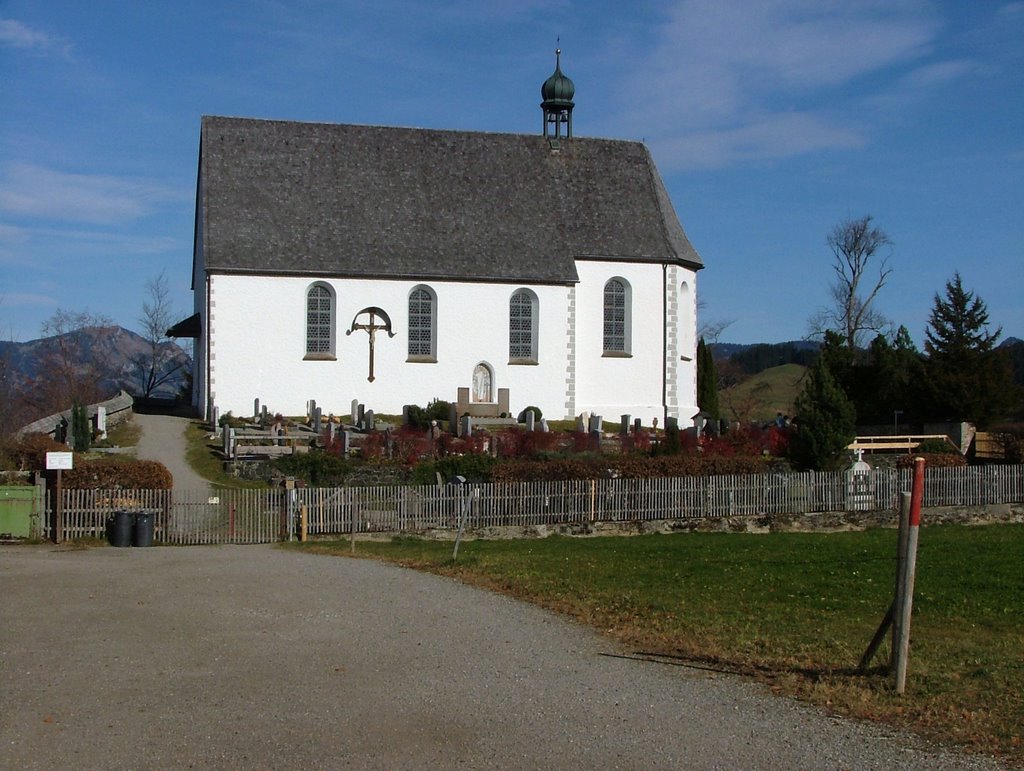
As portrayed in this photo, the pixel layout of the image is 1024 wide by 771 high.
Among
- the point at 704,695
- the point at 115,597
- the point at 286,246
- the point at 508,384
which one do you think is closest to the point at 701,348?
the point at 508,384

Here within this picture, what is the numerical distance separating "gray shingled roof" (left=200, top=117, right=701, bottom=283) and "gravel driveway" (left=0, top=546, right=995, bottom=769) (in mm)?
28798

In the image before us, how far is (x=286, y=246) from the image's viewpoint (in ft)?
139

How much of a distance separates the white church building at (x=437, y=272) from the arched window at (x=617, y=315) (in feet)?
0.18

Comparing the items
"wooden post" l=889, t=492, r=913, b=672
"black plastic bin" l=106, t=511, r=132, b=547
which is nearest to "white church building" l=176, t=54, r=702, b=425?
"black plastic bin" l=106, t=511, r=132, b=547

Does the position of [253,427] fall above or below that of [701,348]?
below

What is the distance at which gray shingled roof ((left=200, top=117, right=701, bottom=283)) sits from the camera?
140 ft

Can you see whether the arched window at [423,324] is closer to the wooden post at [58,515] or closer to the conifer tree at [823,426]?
the conifer tree at [823,426]

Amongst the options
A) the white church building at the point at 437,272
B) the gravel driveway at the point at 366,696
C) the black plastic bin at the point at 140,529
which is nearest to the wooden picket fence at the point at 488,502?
the black plastic bin at the point at 140,529

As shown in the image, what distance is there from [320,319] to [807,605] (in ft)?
98.3

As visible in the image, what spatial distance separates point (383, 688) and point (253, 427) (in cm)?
2972

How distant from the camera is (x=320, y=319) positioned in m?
42.7

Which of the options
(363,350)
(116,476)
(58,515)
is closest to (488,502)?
(116,476)

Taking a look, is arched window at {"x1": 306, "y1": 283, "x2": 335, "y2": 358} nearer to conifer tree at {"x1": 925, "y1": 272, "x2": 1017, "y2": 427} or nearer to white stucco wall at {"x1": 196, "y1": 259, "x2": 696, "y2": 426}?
white stucco wall at {"x1": 196, "y1": 259, "x2": 696, "y2": 426}

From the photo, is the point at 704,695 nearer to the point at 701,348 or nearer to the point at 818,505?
the point at 818,505
